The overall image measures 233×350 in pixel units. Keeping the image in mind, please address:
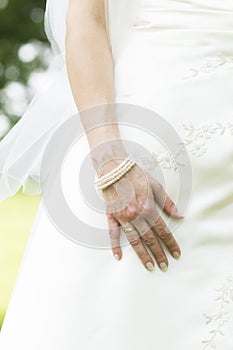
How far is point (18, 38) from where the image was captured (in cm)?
1398

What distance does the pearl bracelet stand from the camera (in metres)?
1.65

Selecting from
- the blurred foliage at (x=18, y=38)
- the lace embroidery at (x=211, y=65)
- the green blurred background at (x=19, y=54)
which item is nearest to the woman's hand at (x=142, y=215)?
the lace embroidery at (x=211, y=65)

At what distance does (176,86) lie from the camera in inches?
70.0

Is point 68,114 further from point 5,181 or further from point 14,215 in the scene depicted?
point 14,215

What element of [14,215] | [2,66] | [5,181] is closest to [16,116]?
[2,66]

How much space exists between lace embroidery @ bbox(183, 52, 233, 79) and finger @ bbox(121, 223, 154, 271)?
390 millimetres

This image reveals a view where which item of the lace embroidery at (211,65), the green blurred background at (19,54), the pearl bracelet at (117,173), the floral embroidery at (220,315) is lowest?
the green blurred background at (19,54)

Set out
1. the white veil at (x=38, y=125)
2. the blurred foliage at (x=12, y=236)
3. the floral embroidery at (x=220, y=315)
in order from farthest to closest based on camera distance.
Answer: the blurred foliage at (x=12, y=236) < the white veil at (x=38, y=125) < the floral embroidery at (x=220, y=315)

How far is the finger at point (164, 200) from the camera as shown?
1650 mm

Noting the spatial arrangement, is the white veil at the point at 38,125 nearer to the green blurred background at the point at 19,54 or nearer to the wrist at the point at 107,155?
the wrist at the point at 107,155

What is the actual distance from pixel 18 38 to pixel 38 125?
12.1 m

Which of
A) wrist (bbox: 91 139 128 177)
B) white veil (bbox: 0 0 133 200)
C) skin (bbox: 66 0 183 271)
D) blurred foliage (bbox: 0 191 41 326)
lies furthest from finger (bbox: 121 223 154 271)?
blurred foliage (bbox: 0 191 41 326)

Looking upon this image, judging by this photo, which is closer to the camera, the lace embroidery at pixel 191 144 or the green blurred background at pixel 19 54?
the lace embroidery at pixel 191 144

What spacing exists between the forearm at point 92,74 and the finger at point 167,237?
0.18m
